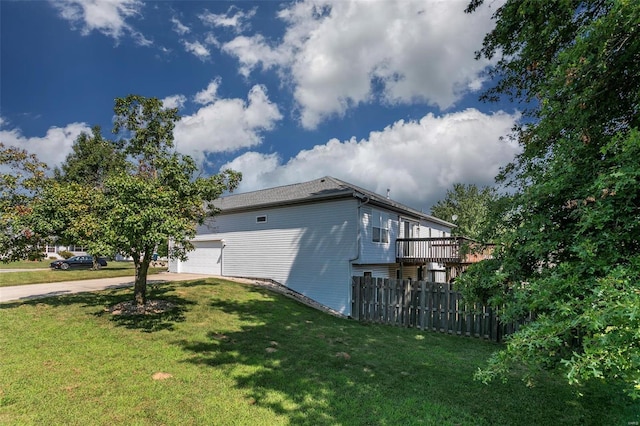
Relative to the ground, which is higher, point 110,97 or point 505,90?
point 110,97

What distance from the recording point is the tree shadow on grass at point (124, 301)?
26.3 feet

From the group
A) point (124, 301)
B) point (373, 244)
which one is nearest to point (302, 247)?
point (373, 244)

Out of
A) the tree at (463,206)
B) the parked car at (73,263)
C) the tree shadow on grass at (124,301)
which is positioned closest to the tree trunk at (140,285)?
the tree shadow on grass at (124,301)

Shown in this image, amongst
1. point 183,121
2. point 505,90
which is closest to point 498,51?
point 505,90

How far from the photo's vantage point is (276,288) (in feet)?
50.0

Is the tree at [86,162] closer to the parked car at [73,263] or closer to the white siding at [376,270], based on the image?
the parked car at [73,263]

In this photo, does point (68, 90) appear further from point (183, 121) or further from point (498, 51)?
point (498, 51)

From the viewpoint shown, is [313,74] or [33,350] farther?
[313,74]

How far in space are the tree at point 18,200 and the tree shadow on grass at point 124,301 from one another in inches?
78.2

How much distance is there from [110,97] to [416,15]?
51.4ft

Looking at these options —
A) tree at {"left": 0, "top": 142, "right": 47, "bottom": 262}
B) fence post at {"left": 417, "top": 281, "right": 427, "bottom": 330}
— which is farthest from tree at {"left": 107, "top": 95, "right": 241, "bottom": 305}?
fence post at {"left": 417, "top": 281, "right": 427, "bottom": 330}

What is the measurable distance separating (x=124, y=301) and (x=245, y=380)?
22.4 ft

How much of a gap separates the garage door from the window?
1002 centimetres

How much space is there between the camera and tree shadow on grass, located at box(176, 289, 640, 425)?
433 cm
